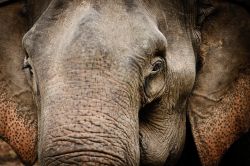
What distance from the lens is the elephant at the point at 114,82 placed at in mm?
3141

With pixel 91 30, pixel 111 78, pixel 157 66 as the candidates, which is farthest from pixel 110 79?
pixel 157 66

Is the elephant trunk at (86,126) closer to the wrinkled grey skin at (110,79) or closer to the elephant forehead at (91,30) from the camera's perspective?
the wrinkled grey skin at (110,79)

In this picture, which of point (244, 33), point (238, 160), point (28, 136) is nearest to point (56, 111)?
point (28, 136)

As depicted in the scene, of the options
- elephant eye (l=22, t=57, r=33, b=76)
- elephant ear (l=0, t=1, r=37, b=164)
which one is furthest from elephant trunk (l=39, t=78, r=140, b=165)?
elephant ear (l=0, t=1, r=37, b=164)

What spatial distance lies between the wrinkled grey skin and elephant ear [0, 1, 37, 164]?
0.36 metres

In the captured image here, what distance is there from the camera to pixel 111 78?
129 inches

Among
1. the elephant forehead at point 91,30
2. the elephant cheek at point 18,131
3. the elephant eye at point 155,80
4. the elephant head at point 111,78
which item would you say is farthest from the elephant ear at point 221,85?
the elephant cheek at point 18,131

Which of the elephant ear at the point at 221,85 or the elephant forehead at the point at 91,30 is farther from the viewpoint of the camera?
the elephant ear at the point at 221,85

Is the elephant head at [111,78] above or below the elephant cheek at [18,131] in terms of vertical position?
above

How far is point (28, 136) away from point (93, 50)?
977 mm

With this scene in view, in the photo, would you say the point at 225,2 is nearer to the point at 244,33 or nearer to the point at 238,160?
the point at 244,33

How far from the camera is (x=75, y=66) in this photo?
10.6 feet

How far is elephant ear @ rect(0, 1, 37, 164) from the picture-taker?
4.09 meters

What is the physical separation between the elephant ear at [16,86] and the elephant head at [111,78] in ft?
0.69
